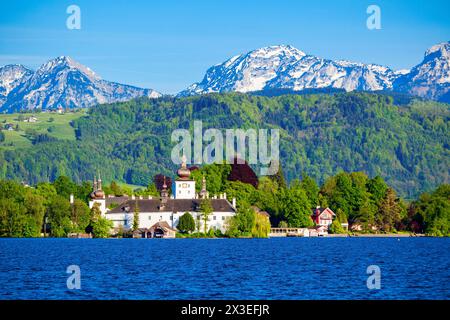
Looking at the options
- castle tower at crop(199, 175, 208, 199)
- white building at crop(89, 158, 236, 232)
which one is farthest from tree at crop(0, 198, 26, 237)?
castle tower at crop(199, 175, 208, 199)

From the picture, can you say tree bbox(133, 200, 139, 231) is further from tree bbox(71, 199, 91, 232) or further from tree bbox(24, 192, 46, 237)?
tree bbox(24, 192, 46, 237)

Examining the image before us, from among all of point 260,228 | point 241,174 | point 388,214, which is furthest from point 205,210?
point 241,174

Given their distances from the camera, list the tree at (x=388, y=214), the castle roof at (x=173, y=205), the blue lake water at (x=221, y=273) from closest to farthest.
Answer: the blue lake water at (x=221, y=273) → the castle roof at (x=173, y=205) → the tree at (x=388, y=214)

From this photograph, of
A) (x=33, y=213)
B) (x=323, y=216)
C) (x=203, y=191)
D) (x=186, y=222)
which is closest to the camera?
(x=33, y=213)

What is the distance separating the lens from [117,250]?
101 meters

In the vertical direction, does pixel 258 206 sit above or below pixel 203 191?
below

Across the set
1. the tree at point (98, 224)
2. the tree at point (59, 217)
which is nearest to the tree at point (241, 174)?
the tree at point (98, 224)

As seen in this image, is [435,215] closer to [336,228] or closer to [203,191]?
[336,228]

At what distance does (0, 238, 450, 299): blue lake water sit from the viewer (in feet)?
186

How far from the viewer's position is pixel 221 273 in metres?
70.7

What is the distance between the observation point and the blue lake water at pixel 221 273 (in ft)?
186

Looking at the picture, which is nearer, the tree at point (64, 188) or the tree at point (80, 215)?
the tree at point (80, 215)

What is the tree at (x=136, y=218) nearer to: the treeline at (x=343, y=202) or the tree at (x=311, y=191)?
the treeline at (x=343, y=202)
